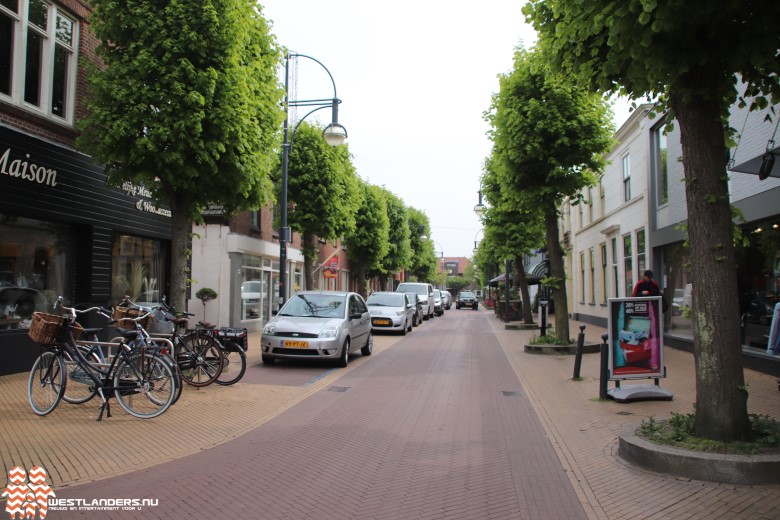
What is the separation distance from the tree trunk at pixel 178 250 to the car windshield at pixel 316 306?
247 cm

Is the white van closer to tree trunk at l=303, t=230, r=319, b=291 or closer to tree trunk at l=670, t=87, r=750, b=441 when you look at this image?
tree trunk at l=303, t=230, r=319, b=291

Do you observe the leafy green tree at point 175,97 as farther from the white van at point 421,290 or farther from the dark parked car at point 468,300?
the dark parked car at point 468,300

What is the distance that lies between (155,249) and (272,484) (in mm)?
11534

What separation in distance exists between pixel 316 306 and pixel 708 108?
895 cm

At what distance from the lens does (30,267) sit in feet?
34.9

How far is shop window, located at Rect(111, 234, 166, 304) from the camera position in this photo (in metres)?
13.1

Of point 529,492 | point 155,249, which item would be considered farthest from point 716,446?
point 155,249

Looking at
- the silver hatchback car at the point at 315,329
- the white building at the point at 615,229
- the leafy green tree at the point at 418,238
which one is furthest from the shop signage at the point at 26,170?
the leafy green tree at the point at 418,238

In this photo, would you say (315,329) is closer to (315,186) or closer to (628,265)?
(315,186)

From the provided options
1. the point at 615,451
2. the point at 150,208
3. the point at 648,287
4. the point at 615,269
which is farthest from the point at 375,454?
the point at 615,269

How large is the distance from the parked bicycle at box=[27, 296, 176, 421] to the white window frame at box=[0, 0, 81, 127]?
17.2 ft

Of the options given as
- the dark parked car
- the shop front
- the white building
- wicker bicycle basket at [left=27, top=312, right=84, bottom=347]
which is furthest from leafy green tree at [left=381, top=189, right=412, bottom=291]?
wicker bicycle basket at [left=27, top=312, right=84, bottom=347]

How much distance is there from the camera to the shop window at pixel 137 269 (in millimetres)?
13133

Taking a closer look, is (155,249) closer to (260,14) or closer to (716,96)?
(260,14)
